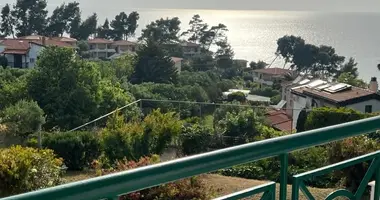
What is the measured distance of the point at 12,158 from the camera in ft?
21.6

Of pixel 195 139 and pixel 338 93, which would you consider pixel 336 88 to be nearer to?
pixel 338 93

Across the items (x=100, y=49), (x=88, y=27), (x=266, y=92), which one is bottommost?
(x=266, y=92)

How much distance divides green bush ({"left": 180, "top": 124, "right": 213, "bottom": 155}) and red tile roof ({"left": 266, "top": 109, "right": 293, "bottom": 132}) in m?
8.90

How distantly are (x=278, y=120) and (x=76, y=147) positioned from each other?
14421mm

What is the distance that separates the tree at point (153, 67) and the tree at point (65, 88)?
14.7 metres

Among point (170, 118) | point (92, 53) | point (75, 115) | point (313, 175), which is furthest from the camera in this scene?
point (92, 53)

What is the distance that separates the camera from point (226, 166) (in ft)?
3.17

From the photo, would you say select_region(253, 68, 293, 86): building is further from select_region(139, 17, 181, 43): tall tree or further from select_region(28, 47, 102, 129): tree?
select_region(28, 47, 102, 129): tree

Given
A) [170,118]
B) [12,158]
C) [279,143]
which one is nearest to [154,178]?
[279,143]

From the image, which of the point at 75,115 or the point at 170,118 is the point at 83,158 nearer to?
the point at 170,118

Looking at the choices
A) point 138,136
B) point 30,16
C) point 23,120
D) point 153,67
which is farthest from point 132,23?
point 138,136

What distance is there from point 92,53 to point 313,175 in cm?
5449

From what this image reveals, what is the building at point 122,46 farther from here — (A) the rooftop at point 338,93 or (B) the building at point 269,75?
(A) the rooftop at point 338,93

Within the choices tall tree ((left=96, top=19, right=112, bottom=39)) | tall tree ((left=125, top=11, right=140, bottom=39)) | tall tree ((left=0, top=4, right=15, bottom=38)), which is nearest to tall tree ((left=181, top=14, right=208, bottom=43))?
tall tree ((left=125, top=11, right=140, bottom=39))
